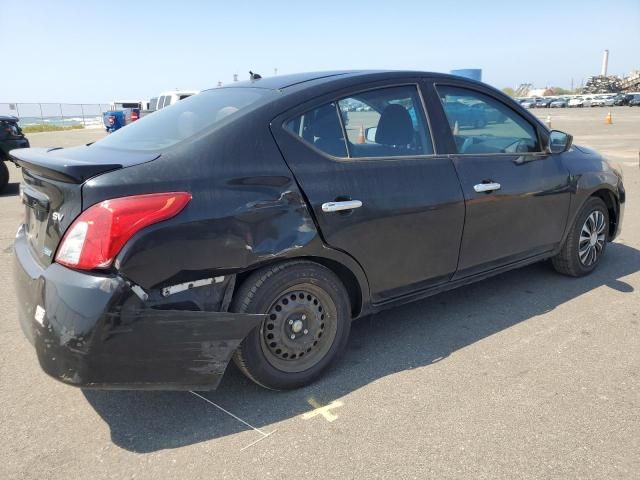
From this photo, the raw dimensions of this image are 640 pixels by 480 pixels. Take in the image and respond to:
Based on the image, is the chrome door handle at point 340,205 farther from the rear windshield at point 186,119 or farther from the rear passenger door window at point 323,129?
the rear windshield at point 186,119

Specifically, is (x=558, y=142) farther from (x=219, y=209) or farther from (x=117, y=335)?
(x=117, y=335)

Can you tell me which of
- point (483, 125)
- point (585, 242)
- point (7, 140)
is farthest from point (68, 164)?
point (7, 140)

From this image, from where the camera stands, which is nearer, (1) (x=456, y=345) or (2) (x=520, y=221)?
(1) (x=456, y=345)

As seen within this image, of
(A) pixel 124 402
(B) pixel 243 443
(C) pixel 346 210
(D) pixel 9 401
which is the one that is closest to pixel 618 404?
(C) pixel 346 210

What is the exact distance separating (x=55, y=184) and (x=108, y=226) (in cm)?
47

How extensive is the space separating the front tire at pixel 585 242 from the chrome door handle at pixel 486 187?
121 centimetres

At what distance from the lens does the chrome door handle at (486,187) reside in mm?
3408

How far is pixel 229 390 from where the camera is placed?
287 centimetres

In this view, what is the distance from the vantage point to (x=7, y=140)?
964 centimetres

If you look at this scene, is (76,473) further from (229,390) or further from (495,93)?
(495,93)

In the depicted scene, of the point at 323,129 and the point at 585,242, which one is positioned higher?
the point at 323,129

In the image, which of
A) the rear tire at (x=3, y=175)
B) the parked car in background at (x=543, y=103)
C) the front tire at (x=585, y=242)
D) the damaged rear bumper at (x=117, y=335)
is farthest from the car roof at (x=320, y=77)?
the parked car in background at (x=543, y=103)

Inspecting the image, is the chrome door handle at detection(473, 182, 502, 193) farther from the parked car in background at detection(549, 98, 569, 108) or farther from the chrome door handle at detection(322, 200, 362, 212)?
the parked car in background at detection(549, 98, 569, 108)

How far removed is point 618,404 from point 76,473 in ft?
8.80
